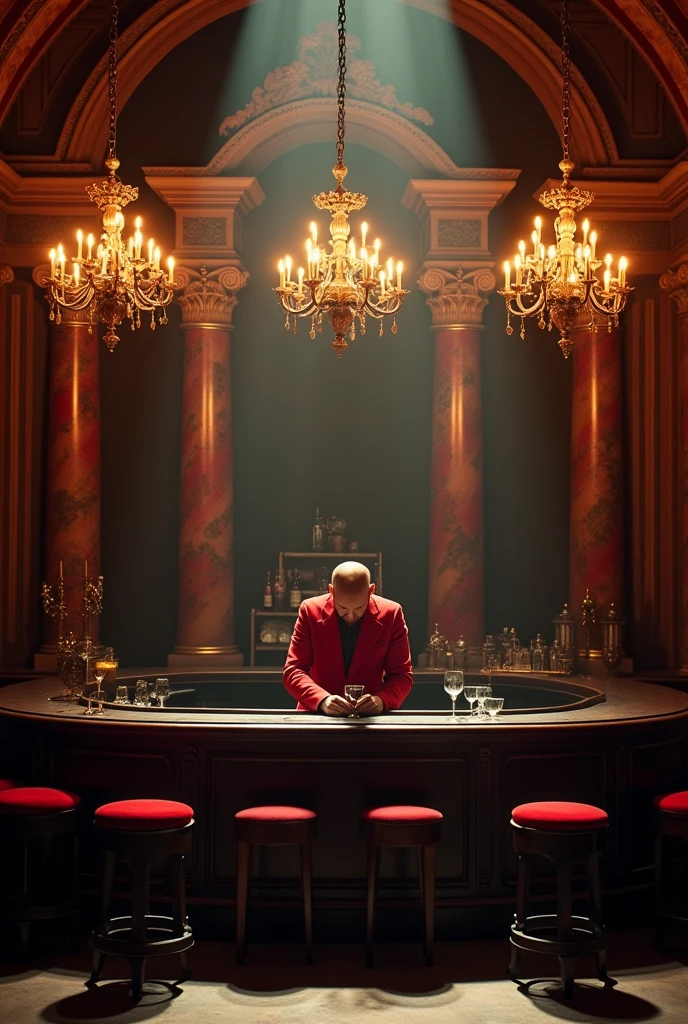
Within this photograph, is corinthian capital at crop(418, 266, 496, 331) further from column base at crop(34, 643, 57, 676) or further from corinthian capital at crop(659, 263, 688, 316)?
column base at crop(34, 643, 57, 676)

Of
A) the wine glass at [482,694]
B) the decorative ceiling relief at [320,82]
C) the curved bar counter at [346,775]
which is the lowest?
the curved bar counter at [346,775]

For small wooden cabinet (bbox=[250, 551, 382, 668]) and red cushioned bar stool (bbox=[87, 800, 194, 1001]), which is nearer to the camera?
red cushioned bar stool (bbox=[87, 800, 194, 1001])

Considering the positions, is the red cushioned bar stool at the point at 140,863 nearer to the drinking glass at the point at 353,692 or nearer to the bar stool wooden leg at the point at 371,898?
the bar stool wooden leg at the point at 371,898

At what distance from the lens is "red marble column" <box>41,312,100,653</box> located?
961 cm

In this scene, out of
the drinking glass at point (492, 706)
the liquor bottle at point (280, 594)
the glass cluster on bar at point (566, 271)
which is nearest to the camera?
the drinking glass at point (492, 706)

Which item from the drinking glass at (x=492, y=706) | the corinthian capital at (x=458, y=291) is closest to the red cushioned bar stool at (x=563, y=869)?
the drinking glass at (x=492, y=706)

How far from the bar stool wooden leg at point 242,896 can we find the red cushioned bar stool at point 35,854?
776mm

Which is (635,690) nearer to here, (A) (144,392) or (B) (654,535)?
(B) (654,535)

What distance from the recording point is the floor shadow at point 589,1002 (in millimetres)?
4863

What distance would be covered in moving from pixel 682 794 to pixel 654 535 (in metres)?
4.09

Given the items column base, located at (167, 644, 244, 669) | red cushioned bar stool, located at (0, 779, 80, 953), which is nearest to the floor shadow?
red cushioned bar stool, located at (0, 779, 80, 953)

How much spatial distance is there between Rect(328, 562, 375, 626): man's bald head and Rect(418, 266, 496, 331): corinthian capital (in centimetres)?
435

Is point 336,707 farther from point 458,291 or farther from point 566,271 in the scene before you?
point 458,291

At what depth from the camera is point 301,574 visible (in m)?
10.1
